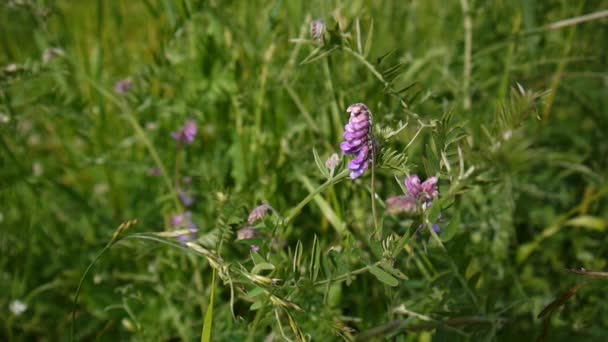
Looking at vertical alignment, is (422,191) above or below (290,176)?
above

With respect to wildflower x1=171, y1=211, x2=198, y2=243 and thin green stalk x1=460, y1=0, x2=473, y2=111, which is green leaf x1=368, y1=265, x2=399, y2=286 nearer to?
wildflower x1=171, y1=211, x2=198, y2=243

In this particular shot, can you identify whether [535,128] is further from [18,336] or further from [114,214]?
[18,336]

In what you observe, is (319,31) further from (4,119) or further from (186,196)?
(4,119)

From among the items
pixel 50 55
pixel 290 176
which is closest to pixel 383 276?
pixel 290 176

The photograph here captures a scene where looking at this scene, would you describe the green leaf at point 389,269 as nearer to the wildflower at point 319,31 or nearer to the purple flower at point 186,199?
the wildflower at point 319,31

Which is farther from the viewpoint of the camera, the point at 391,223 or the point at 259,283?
the point at 391,223

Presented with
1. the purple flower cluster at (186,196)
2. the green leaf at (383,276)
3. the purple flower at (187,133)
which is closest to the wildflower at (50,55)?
the purple flower at (187,133)

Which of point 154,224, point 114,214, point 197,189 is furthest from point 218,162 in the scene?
point 114,214
